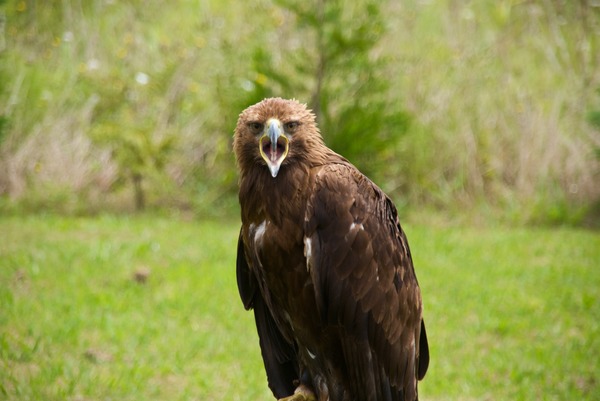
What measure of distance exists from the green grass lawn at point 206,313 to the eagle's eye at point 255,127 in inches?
96.7

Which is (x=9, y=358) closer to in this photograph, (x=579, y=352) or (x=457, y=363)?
(x=457, y=363)

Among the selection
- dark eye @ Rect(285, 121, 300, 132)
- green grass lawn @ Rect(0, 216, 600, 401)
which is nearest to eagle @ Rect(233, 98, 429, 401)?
dark eye @ Rect(285, 121, 300, 132)

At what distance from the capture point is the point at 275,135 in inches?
136

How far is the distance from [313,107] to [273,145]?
21.6 ft

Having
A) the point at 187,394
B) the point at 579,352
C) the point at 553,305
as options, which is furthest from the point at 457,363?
the point at 187,394

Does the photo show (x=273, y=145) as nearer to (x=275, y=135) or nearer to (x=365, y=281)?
(x=275, y=135)

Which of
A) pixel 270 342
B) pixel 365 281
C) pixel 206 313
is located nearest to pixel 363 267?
pixel 365 281

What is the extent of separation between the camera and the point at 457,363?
21.0ft

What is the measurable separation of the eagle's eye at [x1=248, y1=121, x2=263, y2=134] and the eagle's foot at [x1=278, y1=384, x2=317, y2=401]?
3.94 ft

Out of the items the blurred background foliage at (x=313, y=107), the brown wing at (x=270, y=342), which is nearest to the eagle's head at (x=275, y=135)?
the brown wing at (x=270, y=342)

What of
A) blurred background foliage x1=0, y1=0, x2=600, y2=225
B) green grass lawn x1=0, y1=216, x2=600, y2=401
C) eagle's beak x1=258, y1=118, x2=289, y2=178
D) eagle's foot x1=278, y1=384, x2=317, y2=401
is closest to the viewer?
eagle's beak x1=258, y1=118, x2=289, y2=178

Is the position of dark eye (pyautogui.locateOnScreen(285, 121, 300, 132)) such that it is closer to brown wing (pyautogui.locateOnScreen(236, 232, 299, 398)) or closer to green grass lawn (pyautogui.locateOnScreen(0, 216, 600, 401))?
brown wing (pyautogui.locateOnScreen(236, 232, 299, 398))

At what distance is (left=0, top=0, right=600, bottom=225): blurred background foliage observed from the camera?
391 inches

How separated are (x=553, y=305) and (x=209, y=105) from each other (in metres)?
5.16
